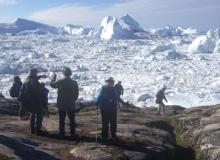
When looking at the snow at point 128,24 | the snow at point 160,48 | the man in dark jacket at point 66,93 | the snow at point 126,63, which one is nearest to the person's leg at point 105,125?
the man in dark jacket at point 66,93

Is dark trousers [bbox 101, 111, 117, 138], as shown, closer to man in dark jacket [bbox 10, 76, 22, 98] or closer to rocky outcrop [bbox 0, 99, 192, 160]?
rocky outcrop [bbox 0, 99, 192, 160]

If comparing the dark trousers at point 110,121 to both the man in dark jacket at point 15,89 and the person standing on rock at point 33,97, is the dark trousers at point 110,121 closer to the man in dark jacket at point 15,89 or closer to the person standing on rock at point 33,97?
the person standing on rock at point 33,97

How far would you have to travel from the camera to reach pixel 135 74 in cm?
9594

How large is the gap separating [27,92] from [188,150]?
4.46 meters

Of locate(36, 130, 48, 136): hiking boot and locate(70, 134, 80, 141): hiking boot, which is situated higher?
locate(36, 130, 48, 136): hiking boot

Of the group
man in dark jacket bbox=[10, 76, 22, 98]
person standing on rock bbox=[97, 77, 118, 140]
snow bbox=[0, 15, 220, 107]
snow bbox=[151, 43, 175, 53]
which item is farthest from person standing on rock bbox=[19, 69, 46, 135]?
snow bbox=[151, 43, 175, 53]

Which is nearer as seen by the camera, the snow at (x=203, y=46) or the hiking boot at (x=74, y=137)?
the hiking boot at (x=74, y=137)

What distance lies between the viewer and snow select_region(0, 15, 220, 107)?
69.5 meters

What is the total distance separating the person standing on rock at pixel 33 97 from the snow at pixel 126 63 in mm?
43103

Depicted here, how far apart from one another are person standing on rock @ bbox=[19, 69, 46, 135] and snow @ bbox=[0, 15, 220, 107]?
141 ft

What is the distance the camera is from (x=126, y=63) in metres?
114

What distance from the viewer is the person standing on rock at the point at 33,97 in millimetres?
10961

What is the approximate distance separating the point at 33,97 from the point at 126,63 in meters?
103

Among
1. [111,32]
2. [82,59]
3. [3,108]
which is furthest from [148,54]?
[3,108]
